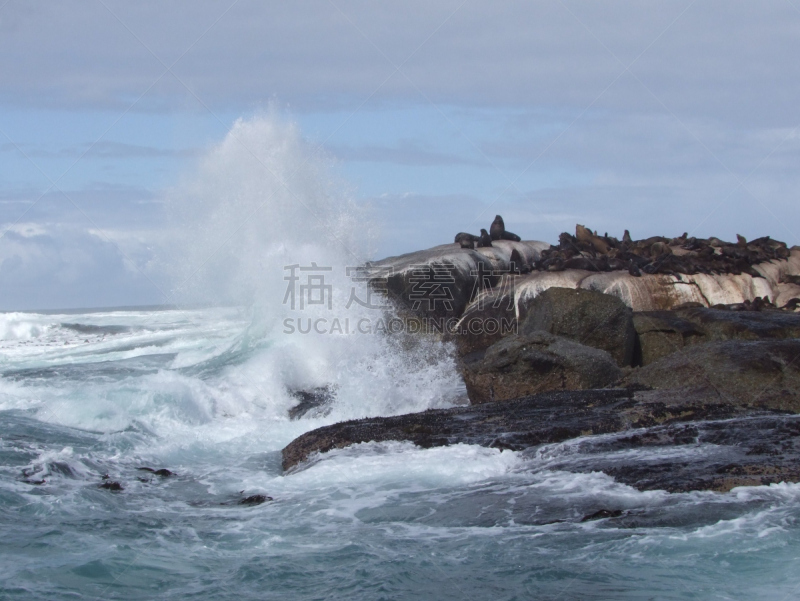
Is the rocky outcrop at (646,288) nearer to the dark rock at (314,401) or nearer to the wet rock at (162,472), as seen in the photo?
the dark rock at (314,401)

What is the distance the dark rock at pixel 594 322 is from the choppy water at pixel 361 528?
15.9ft

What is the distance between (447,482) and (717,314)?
7.18 m

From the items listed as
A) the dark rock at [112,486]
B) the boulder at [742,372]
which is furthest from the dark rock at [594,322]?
the dark rock at [112,486]

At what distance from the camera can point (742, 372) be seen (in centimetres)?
928

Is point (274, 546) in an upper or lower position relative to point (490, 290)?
lower

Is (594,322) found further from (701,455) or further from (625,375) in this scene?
(701,455)

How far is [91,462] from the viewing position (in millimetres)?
9156

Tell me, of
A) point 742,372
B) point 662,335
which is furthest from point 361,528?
point 662,335

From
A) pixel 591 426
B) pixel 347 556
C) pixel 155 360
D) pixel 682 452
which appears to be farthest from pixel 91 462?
pixel 155 360

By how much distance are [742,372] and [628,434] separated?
7.31 feet

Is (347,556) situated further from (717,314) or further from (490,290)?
(490,290)

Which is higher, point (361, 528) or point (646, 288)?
point (646, 288)

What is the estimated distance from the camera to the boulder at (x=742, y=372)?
29.5 ft

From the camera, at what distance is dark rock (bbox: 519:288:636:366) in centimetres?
1237
